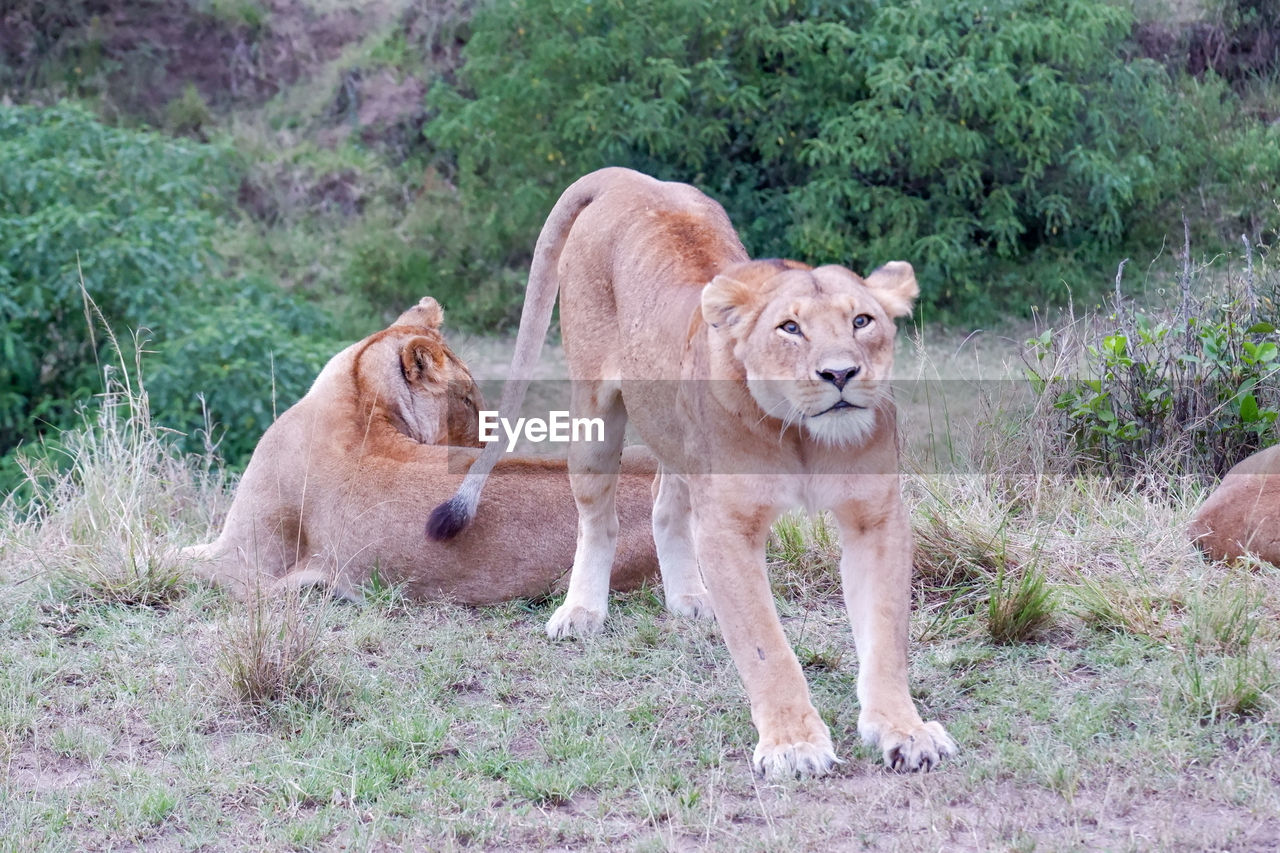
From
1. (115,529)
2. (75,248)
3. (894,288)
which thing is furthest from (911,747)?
(75,248)

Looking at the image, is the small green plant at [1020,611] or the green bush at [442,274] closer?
the small green plant at [1020,611]

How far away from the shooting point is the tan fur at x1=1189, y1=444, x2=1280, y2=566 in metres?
4.21

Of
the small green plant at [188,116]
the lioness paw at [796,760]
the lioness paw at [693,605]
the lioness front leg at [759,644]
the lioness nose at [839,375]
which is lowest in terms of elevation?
the small green plant at [188,116]

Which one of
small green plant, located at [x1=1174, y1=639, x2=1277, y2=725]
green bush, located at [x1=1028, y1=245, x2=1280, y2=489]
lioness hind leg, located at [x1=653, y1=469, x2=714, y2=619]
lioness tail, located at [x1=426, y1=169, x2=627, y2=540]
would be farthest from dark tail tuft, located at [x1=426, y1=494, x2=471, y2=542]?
green bush, located at [x1=1028, y1=245, x2=1280, y2=489]

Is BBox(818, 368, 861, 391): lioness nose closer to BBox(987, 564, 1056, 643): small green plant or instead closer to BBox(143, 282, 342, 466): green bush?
BBox(987, 564, 1056, 643): small green plant

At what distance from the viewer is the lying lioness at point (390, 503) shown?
4473 mm

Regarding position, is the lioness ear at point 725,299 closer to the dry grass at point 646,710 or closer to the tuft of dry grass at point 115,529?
the dry grass at point 646,710

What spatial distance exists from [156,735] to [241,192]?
46.8 ft

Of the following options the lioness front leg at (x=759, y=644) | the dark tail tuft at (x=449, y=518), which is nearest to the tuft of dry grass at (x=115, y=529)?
the dark tail tuft at (x=449, y=518)

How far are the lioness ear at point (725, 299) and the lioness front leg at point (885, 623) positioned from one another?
0.49 meters

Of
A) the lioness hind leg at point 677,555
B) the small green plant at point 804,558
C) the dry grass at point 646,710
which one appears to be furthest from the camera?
the small green plant at point 804,558

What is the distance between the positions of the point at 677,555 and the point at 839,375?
4.83 ft

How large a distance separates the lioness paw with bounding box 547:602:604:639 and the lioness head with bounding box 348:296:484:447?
1.08m

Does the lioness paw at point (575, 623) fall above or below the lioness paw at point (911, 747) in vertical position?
below
